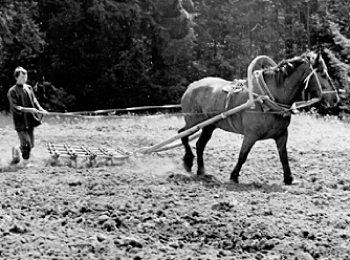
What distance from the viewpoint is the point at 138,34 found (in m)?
23.0

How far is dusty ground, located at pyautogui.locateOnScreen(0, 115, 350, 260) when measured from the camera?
452 cm

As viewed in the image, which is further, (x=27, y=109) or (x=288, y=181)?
(x=27, y=109)

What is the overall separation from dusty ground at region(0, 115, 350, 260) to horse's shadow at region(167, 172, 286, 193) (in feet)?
0.05

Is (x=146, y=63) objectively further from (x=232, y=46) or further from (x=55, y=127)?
(x=55, y=127)

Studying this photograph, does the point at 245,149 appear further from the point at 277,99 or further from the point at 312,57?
the point at 312,57

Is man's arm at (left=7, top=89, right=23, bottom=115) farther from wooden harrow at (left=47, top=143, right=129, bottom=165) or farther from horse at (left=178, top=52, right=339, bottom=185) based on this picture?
horse at (left=178, top=52, right=339, bottom=185)

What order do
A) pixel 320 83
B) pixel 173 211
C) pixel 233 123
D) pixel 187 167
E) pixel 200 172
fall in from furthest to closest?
pixel 187 167
pixel 200 172
pixel 233 123
pixel 320 83
pixel 173 211

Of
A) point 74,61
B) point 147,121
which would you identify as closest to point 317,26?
point 74,61

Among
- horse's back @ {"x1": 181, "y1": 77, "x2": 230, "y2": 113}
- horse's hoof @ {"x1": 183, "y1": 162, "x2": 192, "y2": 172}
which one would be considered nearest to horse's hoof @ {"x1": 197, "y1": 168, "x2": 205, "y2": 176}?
horse's hoof @ {"x1": 183, "y1": 162, "x2": 192, "y2": 172}

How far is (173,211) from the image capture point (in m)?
5.52

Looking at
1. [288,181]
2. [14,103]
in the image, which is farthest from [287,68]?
[14,103]

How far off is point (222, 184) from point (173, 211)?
1813 millimetres

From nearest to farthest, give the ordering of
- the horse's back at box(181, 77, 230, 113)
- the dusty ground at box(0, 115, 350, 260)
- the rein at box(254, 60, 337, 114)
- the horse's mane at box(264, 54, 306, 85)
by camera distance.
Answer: the dusty ground at box(0, 115, 350, 260)
the rein at box(254, 60, 337, 114)
the horse's mane at box(264, 54, 306, 85)
the horse's back at box(181, 77, 230, 113)

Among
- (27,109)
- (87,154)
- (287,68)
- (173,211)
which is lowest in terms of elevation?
(173,211)
